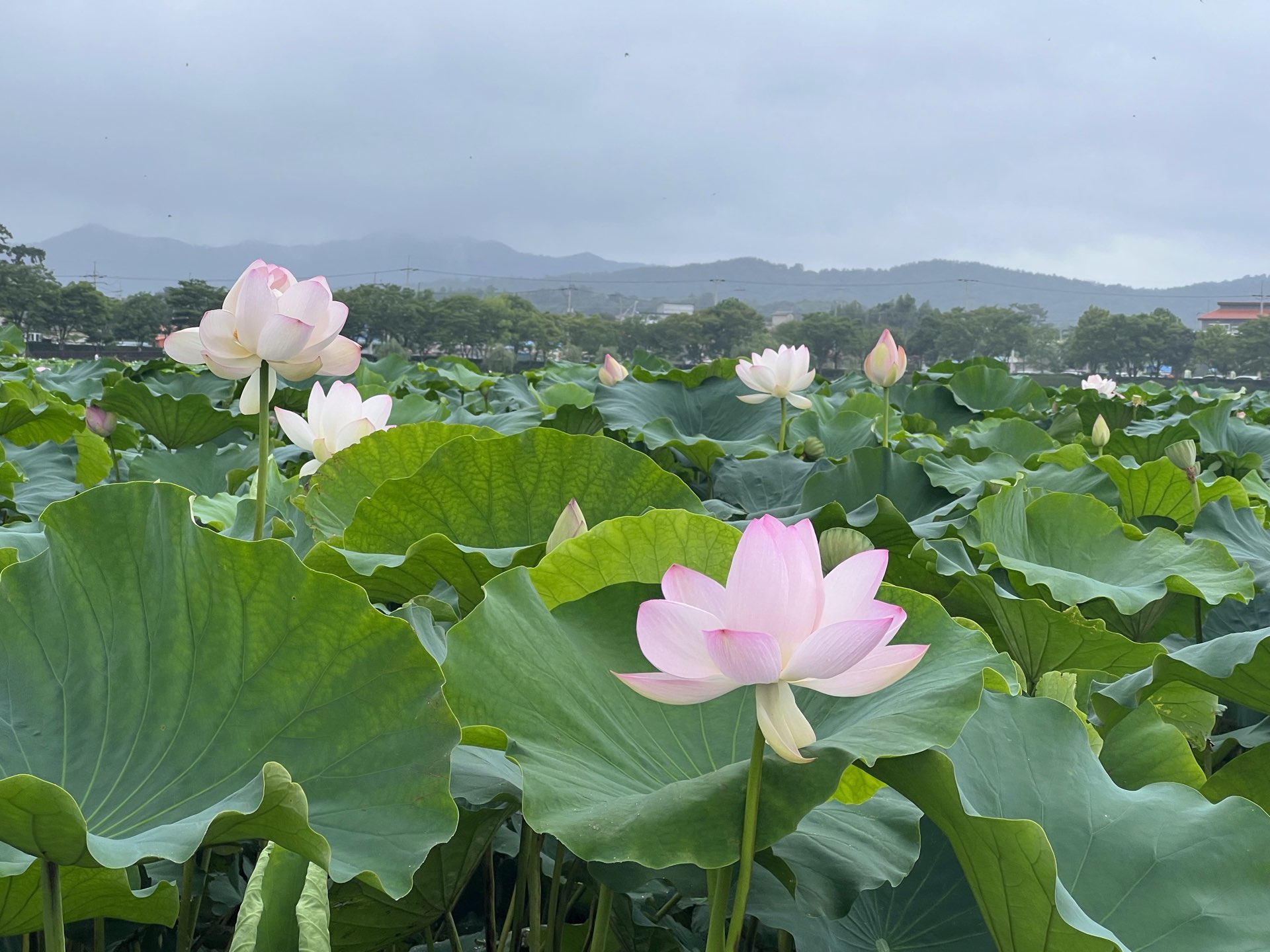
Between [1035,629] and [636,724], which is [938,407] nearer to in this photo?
[1035,629]

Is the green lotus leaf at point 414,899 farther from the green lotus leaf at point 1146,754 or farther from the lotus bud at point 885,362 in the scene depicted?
the lotus bud at point 885,362

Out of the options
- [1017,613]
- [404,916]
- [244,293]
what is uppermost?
[244,293]

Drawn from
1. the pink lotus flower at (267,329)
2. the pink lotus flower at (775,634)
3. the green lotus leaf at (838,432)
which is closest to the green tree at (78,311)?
the green lotus leaf at (838,432)

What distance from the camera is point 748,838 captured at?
538 millimetres

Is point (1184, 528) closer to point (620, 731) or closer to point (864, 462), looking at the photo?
point (864, 462)

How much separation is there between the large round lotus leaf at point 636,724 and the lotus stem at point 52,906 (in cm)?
25

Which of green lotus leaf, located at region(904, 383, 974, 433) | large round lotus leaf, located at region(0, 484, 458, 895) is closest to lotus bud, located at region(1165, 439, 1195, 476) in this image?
large round lotus leaf, located at region(0, 484, 458, 895)

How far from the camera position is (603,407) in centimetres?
303

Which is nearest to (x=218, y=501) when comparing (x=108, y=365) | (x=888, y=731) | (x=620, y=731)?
(x=620, y=731)

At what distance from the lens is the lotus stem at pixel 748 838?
0.53m

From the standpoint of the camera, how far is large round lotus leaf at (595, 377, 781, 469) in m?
2.76

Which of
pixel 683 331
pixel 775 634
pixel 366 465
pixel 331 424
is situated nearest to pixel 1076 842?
pixel 775 634

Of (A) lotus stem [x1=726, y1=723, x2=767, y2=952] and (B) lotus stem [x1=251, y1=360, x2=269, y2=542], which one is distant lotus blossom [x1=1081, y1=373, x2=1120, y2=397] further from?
(A) lotus stem [x1=726, y1=723, x2=767, y2=952]

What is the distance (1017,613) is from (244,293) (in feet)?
3.36
